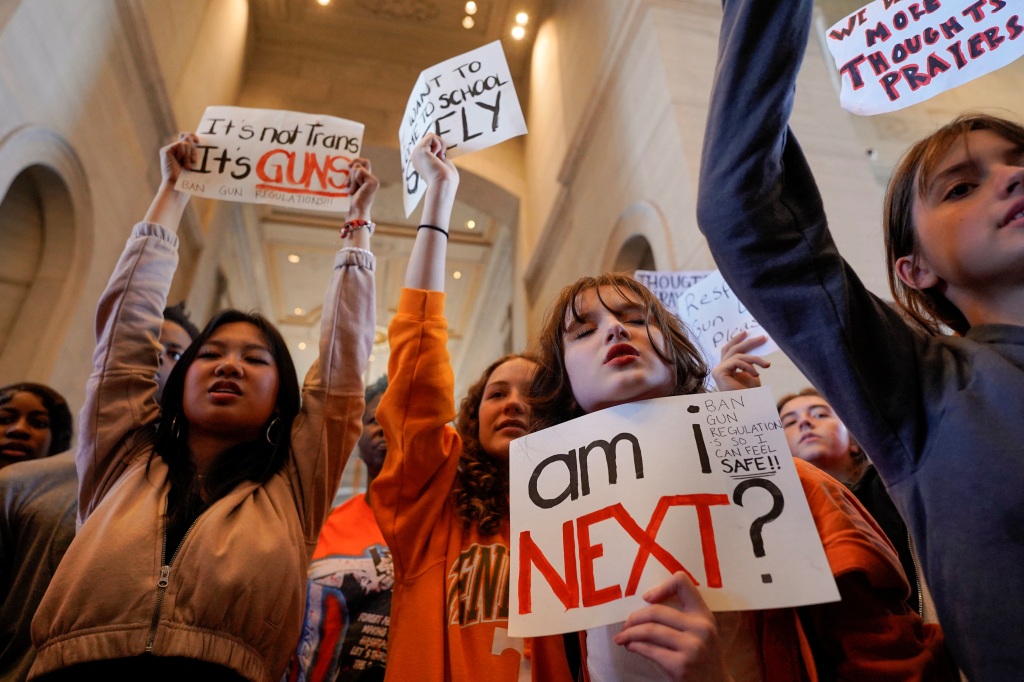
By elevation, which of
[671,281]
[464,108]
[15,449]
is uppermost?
[464,108]

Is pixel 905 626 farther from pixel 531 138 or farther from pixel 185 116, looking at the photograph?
pixel 531 138

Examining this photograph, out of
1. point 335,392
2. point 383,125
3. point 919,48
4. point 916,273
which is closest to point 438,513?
point 335,392

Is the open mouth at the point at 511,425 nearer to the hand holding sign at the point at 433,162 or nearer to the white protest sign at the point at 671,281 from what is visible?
the hand holding sign at the point at 433,162

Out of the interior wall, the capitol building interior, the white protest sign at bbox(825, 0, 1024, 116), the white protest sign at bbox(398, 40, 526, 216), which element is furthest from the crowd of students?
the interior wall

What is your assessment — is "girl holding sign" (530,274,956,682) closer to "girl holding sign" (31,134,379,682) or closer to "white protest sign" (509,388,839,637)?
"white protest sign" (509,388,839,637)

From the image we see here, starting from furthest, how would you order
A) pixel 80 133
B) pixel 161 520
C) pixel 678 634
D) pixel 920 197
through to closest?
pixel 80 133 < pixel 161 520 < pixel 920 197 < pixel 678 634

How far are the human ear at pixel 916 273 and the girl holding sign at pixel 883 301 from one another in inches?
0.5

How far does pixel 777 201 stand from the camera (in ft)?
2.88

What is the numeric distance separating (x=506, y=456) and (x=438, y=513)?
24 centimetres

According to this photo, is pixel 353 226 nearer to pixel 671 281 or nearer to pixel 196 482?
pixel 196 482

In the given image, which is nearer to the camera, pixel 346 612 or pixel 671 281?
pixel 346 612

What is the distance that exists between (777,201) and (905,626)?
1.95ft

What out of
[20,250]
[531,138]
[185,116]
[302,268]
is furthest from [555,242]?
[302,268]

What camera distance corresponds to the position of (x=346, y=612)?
5.72ft
